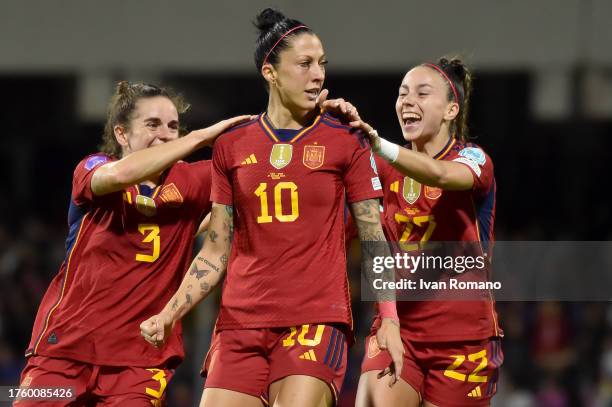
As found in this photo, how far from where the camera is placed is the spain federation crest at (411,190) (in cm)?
472

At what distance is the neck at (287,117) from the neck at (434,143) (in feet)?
3.06

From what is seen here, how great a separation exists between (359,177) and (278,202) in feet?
1.19

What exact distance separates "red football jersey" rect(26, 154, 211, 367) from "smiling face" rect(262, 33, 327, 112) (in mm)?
815

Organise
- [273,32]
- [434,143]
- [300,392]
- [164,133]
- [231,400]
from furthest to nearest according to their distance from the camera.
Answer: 1. [434,143]
2. [164,133]
3. [273,32]
4. [231,400]
5. [300,392]

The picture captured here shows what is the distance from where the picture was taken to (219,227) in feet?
13.8

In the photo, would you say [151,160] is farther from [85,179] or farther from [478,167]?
[478,167]

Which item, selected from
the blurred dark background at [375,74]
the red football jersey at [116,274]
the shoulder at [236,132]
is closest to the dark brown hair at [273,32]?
the shoulder at [236,132]

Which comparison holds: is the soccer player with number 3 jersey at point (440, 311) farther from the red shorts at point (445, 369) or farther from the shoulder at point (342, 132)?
the shoulder at point (342, 132)

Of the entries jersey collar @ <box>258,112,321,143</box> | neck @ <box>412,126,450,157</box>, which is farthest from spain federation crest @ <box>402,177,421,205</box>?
jersey collar @ <box>258,112,321,143</box>

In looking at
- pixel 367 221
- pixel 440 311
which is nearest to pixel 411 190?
pixel 440 311

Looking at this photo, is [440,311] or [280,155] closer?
[280,155]

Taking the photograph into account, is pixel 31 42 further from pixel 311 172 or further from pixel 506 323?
pixel 311 172

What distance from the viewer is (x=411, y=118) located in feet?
16.0

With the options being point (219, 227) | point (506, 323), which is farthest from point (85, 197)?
point (506, 323)
